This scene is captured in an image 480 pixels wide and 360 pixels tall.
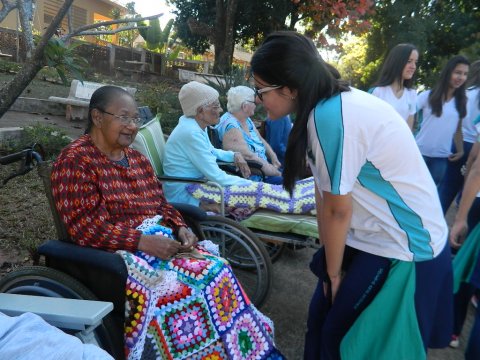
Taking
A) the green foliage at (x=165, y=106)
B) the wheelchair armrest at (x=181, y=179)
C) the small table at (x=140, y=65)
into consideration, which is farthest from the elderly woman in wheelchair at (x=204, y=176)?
the small table at (x=140, y=65)

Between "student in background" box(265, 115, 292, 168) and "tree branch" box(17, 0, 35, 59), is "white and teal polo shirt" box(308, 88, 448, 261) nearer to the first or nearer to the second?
"tree branch" box(17, 0, 35, 59)

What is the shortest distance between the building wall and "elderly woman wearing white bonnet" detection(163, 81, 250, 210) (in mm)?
16922

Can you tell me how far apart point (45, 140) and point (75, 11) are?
1854 cm

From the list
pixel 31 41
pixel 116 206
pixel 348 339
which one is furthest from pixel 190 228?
pixel 31 41

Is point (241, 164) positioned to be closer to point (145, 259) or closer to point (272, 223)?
point (272, 223)

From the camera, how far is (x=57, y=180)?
76.2 inches

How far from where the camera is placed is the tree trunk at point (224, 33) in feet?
33.5

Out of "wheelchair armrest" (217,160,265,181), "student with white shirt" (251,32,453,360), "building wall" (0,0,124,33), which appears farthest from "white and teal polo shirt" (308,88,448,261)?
"building wall" (0,0,124,33)

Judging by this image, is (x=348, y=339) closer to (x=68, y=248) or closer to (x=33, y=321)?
(x=33, y=321)

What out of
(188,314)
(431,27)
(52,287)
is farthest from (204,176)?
(431,27)

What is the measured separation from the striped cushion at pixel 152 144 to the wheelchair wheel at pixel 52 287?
115cm

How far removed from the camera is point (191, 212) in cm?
243

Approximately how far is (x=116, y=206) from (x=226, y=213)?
3.49ft

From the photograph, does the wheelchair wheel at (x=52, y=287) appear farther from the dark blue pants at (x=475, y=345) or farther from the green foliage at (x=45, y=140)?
the green foliage at (x=45, y=140)
